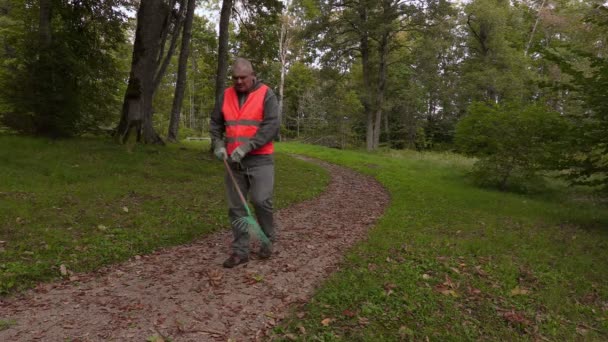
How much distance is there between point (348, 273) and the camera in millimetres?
4922

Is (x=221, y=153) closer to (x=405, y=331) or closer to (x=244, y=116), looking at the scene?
(x=244, y=116)

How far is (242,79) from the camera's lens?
4.78 m

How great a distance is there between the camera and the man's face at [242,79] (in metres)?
4.73

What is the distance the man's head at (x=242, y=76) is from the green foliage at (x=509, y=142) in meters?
9.81

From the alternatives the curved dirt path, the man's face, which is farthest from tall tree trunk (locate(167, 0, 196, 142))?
the man's face

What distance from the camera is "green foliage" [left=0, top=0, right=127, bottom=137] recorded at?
36.0 ft

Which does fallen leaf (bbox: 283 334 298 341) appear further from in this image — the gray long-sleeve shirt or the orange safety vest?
the orange safety vest

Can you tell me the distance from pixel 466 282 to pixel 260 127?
3.28 meters

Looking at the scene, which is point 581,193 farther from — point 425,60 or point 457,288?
point 425,60

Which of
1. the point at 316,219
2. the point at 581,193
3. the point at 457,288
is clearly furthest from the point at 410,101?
the point at 457,288

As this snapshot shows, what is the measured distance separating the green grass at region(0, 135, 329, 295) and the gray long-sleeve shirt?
2043 mm

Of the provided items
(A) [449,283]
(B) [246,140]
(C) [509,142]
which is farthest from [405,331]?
(C) [509,142]

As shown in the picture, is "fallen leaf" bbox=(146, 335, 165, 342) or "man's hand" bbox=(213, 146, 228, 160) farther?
"man's hand" bbox=(213, 146, 228, 160)

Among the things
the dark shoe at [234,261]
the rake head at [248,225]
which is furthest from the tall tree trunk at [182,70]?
the dark shoe at [234,261]
